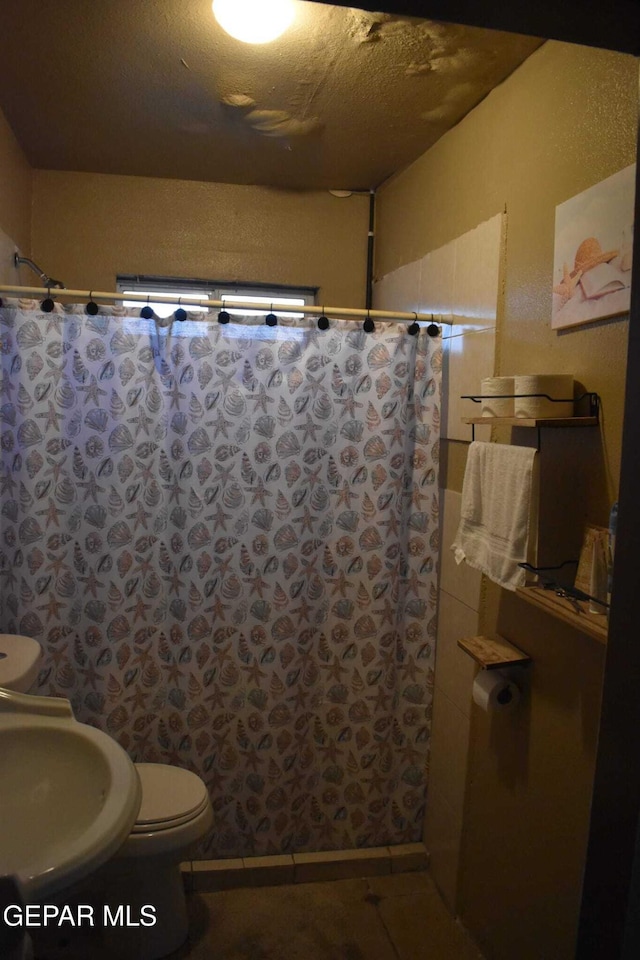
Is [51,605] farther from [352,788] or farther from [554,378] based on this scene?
[554,378]

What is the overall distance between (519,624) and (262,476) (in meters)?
0.92

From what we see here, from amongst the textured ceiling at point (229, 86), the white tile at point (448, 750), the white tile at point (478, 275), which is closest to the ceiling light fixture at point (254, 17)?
the textured ceiling at point (229, 86)

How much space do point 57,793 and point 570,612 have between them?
1.07m

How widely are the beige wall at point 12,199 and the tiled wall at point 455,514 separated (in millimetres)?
1459

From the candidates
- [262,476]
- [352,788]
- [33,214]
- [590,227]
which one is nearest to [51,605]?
[262,476]

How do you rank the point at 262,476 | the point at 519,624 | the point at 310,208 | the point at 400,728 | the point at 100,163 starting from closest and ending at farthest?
1. the point at 519,624
2. the point at 262,476
3. the point at 400,728
4. the point at 100,163
5. the point at 310,208

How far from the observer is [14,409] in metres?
1.95

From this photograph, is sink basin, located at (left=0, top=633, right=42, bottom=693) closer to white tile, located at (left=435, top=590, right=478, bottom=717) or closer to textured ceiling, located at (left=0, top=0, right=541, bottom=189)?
white tile, located at (left=435, top=590, right=478, bottom=717)

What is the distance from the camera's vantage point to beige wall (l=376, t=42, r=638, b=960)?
1.35 metres

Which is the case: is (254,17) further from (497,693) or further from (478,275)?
(497,693)

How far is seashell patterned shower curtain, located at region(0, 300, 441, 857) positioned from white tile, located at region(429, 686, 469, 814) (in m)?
0.05

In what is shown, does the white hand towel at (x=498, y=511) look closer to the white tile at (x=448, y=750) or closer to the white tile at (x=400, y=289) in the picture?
the white tile at (x=448, y=750)

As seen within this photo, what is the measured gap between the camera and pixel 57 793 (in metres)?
1.22

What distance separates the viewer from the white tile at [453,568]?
6.29 ft
